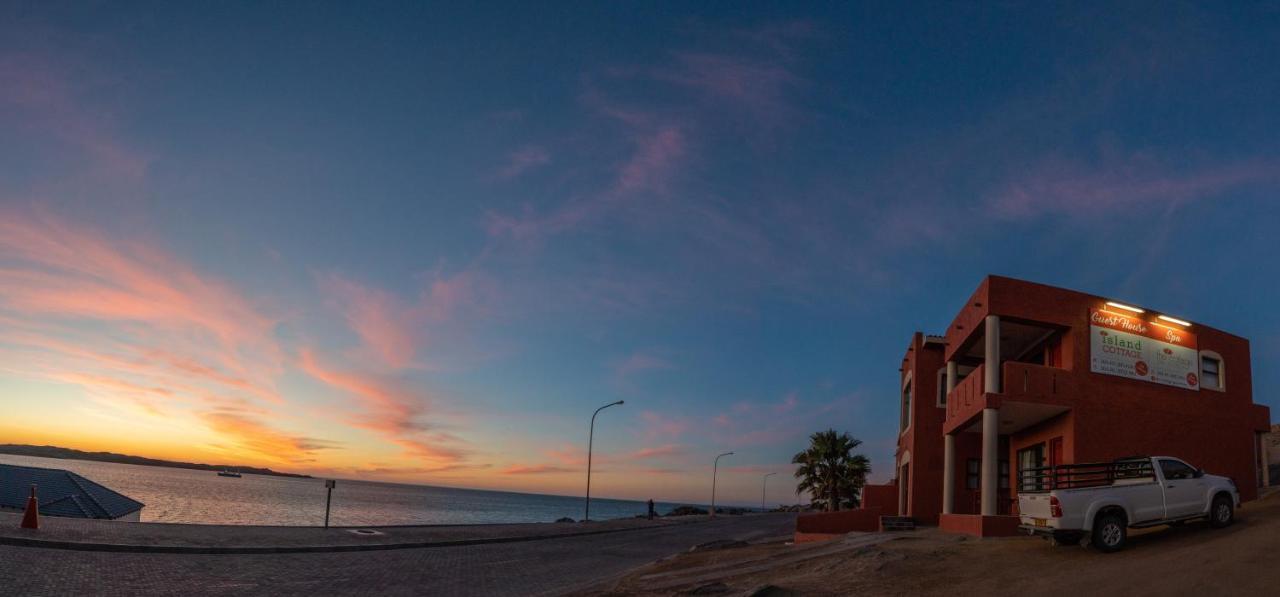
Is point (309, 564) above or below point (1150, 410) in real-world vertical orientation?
below

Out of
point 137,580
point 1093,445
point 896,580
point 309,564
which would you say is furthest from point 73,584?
point 1093,445

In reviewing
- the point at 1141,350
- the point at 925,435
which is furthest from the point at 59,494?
the point at 1141,350

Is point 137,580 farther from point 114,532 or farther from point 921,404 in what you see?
point 921,404

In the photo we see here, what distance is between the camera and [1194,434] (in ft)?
74.5

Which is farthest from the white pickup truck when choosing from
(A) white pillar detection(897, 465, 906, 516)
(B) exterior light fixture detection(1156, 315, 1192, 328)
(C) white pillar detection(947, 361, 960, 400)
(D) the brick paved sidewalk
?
(A) white pillar detection(897, 465, 906, 516)

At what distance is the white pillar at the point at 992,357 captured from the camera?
21562 mm

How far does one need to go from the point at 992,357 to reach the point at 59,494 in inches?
1339

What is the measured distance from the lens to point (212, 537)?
67.7 feet

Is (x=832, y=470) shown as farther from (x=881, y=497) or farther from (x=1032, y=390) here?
(x=1032, y=390)

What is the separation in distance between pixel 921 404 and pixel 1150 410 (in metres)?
10.8

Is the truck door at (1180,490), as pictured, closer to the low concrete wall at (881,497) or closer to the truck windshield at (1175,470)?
the truck windshield at (1175,470)

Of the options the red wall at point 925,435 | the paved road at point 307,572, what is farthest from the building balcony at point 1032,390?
the paved road at point 307,572

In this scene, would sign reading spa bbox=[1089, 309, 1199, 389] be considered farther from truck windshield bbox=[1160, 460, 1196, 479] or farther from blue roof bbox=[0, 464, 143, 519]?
blue roof bbox=[0, 464, 143, 519]

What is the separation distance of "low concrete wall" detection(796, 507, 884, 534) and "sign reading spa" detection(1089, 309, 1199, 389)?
12.3 meters
